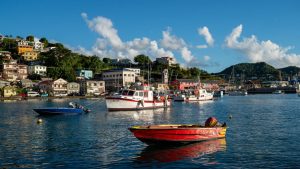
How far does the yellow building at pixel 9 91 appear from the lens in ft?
462

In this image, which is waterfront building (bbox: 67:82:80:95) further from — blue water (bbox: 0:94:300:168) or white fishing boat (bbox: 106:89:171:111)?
blue water (bbox: 0:94:300:168)

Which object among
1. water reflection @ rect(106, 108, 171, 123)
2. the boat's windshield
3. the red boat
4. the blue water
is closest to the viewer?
the blue water

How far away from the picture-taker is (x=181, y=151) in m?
27.7

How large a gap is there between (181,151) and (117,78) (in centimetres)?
15426

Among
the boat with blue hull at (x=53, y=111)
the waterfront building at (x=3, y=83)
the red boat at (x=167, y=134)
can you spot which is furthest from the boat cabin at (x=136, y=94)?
the waterfront building at (x=3, y=83)

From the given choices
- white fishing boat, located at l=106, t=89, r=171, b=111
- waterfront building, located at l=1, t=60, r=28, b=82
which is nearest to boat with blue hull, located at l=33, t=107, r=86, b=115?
white fishing boat, located at l=106, t=89, r=171, b=111

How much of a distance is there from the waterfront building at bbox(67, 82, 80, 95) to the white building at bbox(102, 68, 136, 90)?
21266mm

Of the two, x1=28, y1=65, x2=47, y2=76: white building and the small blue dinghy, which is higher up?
x1=28, y1=65, x2=47, y2=76: white building

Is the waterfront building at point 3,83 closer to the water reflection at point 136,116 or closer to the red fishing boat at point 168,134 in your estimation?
the water reflection at point 136,116

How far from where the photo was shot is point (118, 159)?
83.0 ft

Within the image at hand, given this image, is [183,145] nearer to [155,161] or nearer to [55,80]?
[155,161]

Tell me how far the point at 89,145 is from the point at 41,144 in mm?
4525

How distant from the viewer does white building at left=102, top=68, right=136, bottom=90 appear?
180625mm

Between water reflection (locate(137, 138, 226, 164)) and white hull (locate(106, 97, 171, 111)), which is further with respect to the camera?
Result: white hull (locate(106, 97, 171, 111))
